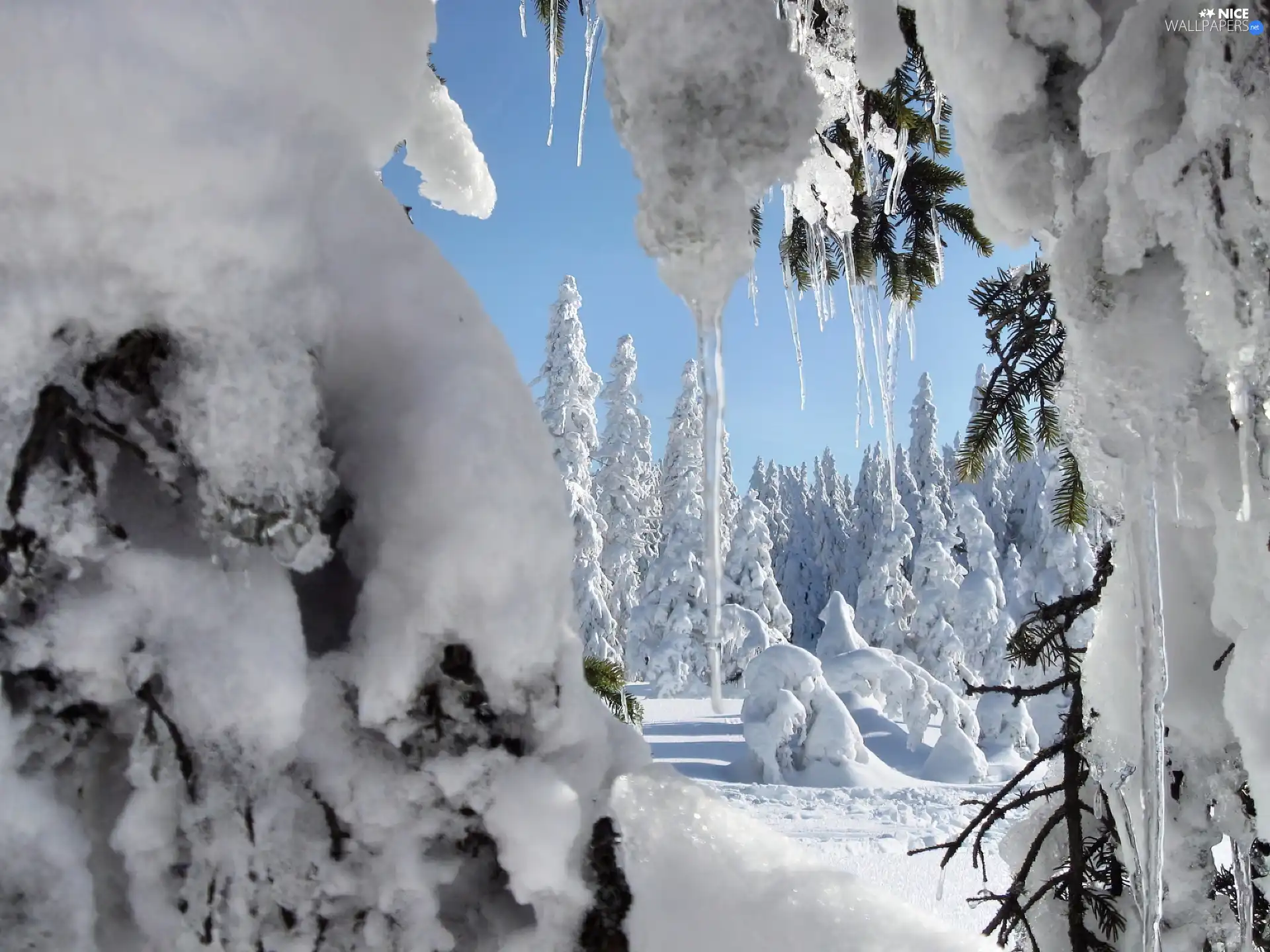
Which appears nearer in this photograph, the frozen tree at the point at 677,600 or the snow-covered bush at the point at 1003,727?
the snow-covered bush at the point at 1003,727

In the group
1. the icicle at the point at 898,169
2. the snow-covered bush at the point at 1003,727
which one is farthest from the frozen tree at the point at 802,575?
the icicle at the point at 898,169

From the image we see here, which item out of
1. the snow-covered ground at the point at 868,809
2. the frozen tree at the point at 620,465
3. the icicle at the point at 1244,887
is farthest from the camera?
the frozen tree at the point at 620,465

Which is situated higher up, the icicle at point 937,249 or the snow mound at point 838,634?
the icicle at point 937,249

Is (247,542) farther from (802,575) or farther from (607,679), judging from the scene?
(802,575)

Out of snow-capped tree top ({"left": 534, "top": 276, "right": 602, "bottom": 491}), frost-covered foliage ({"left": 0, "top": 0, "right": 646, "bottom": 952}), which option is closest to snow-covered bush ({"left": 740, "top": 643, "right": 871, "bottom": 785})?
snow-capped tree top ({"left": 534, "top": 276, "right": 602, "bottom": 491})

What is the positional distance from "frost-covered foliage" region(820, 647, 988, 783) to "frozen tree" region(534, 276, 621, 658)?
6.06 meters

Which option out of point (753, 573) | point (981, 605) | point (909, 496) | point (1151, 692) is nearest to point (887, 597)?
point (981, 605)

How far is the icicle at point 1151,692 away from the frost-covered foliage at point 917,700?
1494cm

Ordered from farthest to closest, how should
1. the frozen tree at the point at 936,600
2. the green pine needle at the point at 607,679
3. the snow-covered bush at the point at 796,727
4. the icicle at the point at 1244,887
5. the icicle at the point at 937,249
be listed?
1. the frozen tree at the point at 936,600
2. the snow-covered bush at the point at 796,727
3. the green pine needle at the point at 607,679
4. the icicle at the point at 937,249
5. the icicle at the point at 1244,887

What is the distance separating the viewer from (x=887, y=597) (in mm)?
29078

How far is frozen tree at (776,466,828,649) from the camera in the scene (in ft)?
131

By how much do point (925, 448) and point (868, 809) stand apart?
24.1 meters

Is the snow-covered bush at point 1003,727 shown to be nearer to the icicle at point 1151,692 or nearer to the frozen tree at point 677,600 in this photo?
the frozen tree at point 677,600

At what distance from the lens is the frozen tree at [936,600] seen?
26.7 metres
